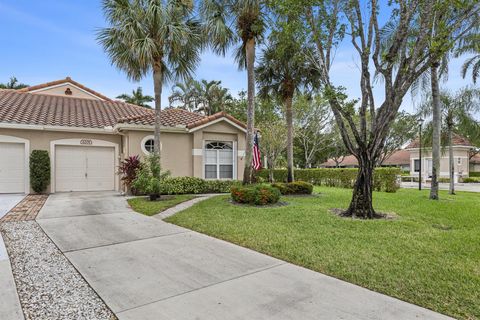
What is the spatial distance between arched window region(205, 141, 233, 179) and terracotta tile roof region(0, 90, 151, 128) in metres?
5.49

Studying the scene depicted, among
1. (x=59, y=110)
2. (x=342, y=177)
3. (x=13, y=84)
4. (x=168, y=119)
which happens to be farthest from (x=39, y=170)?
(x=13, y=84)

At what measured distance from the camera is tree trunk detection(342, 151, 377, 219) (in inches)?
339

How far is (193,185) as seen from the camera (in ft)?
46.4

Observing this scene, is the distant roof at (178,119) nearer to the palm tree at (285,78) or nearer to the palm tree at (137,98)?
the palm tree at (285,78)

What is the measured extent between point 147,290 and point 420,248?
202 inches

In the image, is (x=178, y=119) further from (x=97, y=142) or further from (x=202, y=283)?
(x=202, y=283)

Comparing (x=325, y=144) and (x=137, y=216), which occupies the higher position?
(x=325, y=144)

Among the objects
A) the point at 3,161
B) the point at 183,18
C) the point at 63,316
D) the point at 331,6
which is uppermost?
the point at 183,18

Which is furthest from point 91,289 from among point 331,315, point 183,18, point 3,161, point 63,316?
point 3,161

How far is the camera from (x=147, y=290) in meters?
3.82

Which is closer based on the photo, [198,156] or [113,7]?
[113,7]

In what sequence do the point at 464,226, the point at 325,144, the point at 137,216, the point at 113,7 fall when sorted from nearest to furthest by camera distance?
the point at 464,226
the point at 137,216
the point at 113,7
the point at 325,144

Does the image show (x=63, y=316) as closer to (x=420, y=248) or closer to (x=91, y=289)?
(x=91, y=289)

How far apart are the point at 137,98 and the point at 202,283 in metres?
34.9
